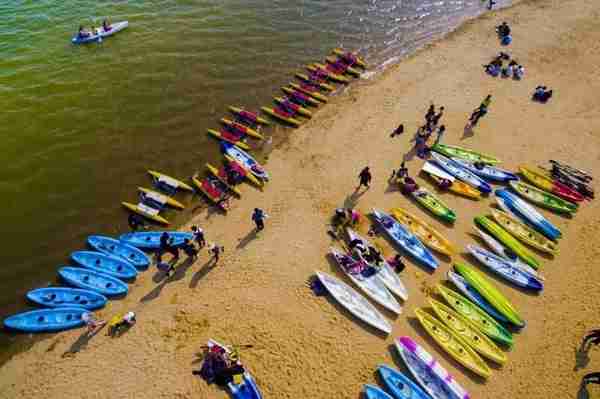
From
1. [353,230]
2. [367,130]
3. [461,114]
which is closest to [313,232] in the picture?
[353,230]

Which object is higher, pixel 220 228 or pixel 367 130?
pixel 367 130

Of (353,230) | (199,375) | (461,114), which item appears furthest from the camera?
(461,114)

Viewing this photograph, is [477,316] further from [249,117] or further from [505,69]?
[505,69]

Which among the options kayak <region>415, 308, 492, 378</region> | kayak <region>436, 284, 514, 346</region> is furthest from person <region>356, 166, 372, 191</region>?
kayak <region>415, 308, 492, 378</region>

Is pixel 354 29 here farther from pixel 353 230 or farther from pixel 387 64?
pixel 353 230

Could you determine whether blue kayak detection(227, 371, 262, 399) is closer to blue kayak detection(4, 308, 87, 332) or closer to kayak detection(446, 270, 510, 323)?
blue kayak detection(4, 308, 87, 332)

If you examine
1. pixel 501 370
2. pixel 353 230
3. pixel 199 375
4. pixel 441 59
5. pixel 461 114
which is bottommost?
Answer: pixel 199 375

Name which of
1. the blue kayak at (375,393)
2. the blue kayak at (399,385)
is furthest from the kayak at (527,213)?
the blue kayak at (375,393)
